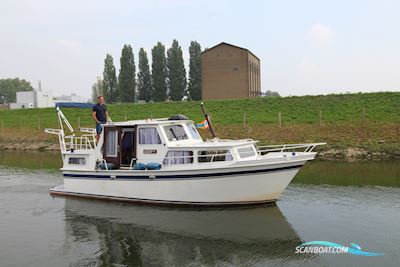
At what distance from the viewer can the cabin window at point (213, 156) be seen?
12.8 meters

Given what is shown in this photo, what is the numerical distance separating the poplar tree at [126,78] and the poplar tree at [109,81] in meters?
3.94

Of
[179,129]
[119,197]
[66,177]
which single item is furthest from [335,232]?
[66,177]

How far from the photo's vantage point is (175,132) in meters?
14.4

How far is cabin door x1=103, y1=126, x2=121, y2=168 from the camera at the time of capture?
1457 centimetres

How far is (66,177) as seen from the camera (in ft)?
51.7

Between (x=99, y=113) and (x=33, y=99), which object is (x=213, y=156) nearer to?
(x=99, y=113)

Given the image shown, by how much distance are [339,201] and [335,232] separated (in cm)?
334

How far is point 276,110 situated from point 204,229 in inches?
1062

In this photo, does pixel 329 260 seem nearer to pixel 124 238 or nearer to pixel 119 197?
pixel 124 238

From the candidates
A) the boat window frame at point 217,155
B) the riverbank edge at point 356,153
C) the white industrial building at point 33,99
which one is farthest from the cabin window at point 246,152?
the white industrial building at point 33,99

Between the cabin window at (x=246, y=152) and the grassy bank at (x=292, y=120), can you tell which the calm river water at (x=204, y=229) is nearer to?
the cabin window at (x=246, y=152)

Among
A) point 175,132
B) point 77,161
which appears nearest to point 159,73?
point 77,161

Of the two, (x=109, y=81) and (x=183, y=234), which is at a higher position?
(x=109, y=81)

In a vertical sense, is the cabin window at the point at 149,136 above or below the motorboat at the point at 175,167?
above
